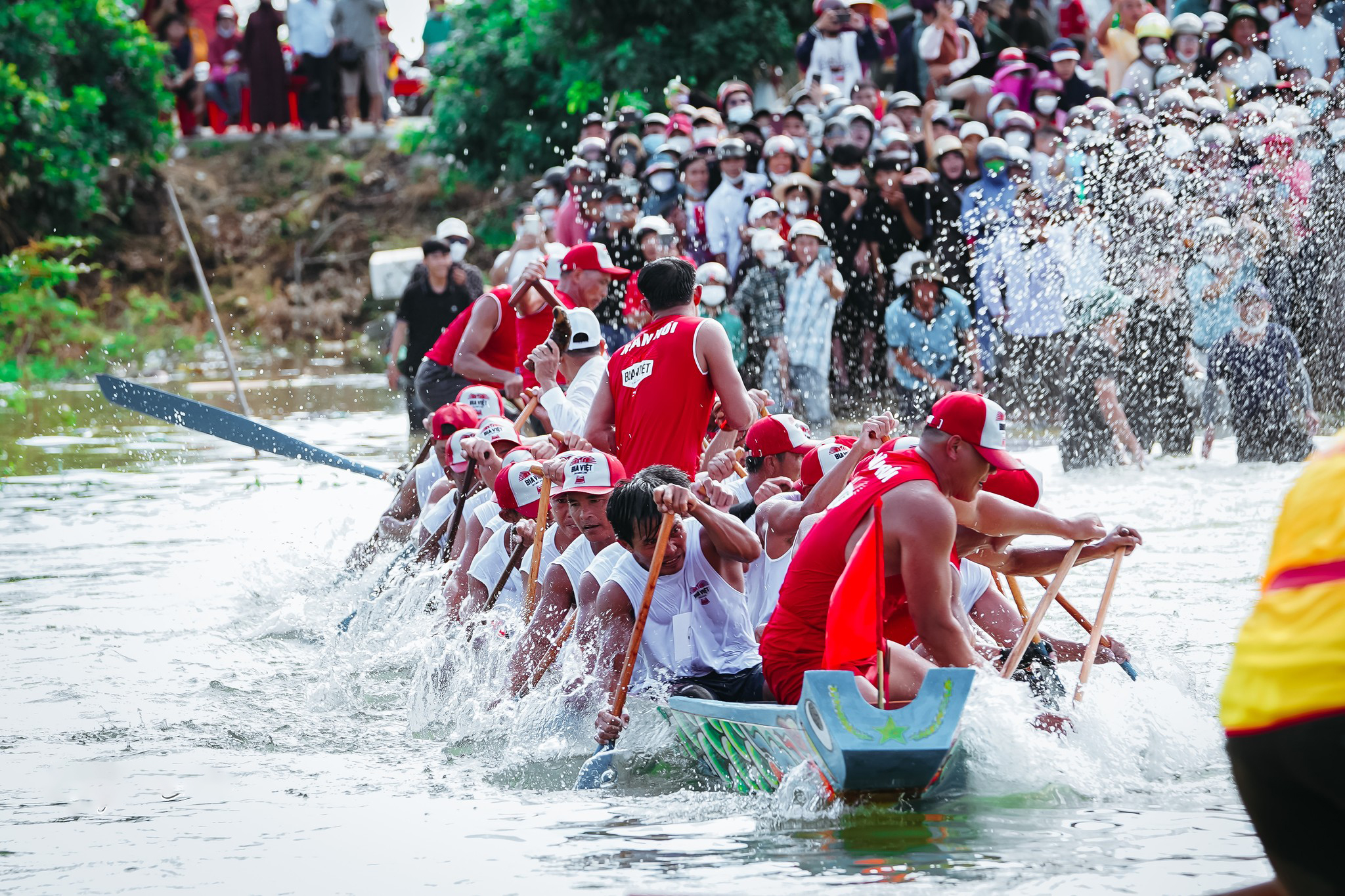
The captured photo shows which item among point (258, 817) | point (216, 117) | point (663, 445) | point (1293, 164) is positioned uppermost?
point (216, 117)

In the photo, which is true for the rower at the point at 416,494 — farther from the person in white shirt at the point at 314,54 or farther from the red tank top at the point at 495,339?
the person in white shirt at the point at 314,54

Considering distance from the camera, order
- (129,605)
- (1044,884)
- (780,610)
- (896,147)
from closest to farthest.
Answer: (1044,884) → (780,610) → (129,605) → (896,147)

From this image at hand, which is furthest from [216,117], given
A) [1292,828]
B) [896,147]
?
[1292,828]

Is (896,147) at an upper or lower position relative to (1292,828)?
upper

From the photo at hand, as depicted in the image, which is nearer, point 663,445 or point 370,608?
point 663,445

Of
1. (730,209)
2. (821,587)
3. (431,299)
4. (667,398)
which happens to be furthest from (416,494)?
(821,587)

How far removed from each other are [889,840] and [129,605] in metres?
5.77

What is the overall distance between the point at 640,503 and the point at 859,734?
133 centimetres

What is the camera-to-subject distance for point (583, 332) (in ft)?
24.8

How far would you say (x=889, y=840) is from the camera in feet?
15.2

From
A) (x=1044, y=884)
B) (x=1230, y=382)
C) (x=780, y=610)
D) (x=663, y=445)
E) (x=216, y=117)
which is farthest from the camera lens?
(x=216, y=117)

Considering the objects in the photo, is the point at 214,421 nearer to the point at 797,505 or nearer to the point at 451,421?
the point at 451,421

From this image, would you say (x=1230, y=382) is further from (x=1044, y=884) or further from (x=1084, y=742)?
(x=1044, y=884)

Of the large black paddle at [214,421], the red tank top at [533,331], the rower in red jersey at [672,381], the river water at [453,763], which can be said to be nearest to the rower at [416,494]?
the river water at [453,763]
